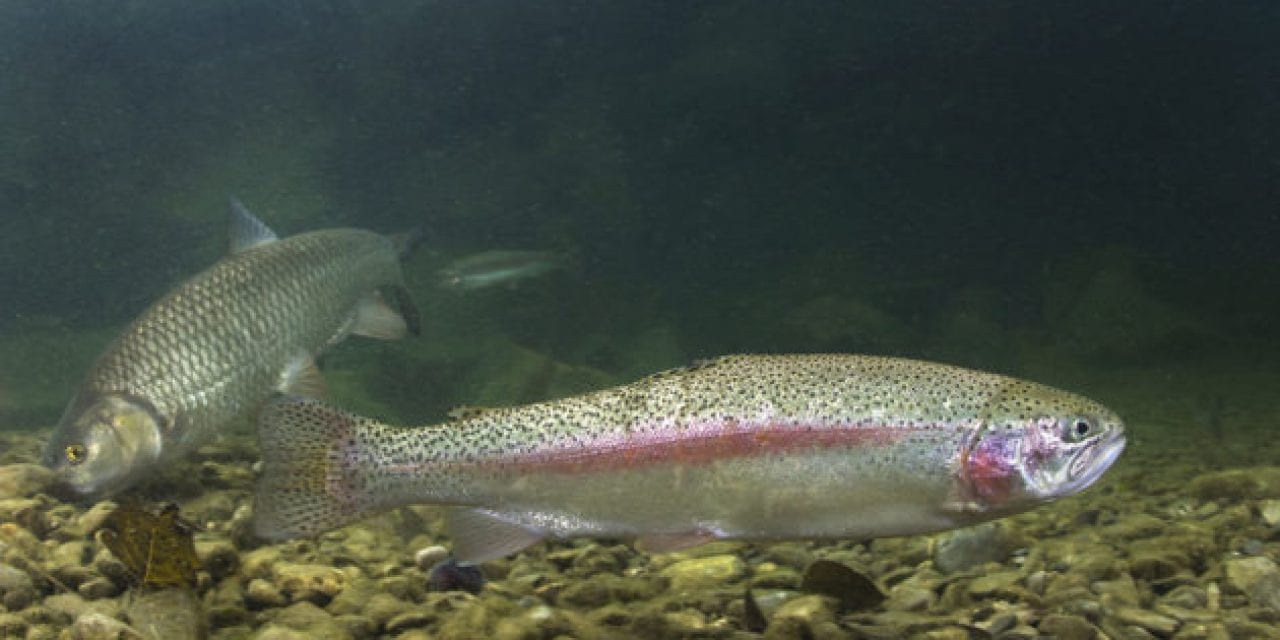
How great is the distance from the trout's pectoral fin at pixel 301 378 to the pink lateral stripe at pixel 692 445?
2.75 m

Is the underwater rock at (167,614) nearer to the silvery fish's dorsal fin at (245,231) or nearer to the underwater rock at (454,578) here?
the underwater rock at (454,578)

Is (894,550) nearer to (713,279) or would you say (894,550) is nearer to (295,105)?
(713,279)

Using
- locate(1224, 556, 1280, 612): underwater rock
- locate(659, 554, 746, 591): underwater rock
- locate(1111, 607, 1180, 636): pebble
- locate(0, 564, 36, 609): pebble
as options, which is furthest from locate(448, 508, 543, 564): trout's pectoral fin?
locate(1224, 556, 1280, 612): underwater rock

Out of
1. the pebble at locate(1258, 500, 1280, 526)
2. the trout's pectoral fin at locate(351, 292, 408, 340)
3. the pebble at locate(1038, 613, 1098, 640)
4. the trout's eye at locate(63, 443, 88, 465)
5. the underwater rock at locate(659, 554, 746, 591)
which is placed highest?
the trout's pectoral fin at locate(351, 292, 408, 340)

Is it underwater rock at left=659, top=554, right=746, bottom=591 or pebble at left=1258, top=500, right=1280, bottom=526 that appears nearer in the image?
underwater rock at left=659, top=554, right=746, bottom=591

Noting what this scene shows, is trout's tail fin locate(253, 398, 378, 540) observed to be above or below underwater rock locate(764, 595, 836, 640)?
above

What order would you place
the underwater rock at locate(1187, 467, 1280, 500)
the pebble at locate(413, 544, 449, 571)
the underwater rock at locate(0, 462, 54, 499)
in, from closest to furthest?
the pebble at locate(413, 544, 449, 571), the underwater rock at locate(0, 462, 54, 499), the underwater rock at locate(1187, 467, 1280, 500)

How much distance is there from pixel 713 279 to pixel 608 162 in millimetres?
3641

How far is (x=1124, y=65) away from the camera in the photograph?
2566cm

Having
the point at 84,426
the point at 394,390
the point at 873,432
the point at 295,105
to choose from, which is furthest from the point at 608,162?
the point at 873,432

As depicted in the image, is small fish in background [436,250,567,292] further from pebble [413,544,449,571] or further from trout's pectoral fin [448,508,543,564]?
trout's pectoral fin [448,508,543,564]

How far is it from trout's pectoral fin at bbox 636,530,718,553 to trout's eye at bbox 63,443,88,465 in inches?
112

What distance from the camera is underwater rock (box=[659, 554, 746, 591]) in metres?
3.30

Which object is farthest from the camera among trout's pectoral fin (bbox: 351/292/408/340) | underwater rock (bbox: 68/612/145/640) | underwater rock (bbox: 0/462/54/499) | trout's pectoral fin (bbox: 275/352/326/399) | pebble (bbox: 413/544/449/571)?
trout's pectoral fin (bbox: 351/292/408/340)
